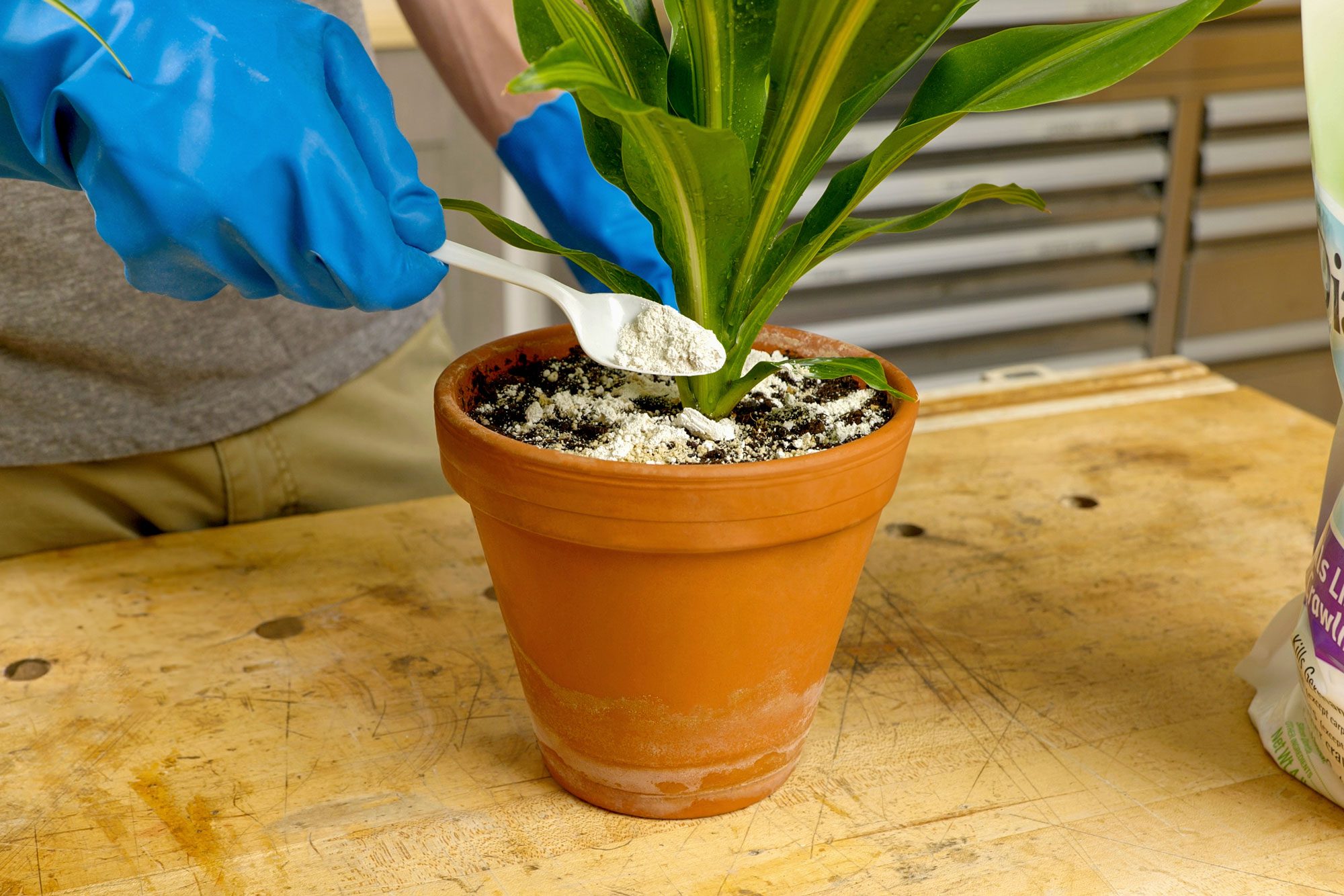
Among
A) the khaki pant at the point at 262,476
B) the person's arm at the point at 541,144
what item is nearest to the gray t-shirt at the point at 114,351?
the khaki pant at the point at 262,476

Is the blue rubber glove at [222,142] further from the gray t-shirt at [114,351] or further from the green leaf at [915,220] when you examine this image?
the gray t-shirt at [114,351]

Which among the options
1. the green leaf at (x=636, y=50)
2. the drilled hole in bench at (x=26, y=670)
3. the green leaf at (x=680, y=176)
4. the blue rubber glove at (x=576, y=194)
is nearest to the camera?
the green leaf at (x=680, y=176)

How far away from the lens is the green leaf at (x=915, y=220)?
0.57m

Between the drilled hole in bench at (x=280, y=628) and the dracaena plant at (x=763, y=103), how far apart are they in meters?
0.31

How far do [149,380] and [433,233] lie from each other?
54 centimetres

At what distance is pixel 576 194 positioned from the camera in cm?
86

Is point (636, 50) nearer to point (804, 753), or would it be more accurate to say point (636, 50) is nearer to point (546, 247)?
point (546, 247)

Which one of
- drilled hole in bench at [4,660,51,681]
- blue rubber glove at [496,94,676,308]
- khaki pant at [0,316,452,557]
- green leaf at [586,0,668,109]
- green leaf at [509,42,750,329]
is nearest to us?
green leaf at [509,42,750,329]

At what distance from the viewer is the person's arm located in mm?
864

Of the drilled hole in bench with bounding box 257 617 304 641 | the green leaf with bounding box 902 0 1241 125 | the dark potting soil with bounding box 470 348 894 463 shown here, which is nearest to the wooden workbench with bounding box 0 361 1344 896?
the drilled hole in bench with bounding box 257 617 304 641

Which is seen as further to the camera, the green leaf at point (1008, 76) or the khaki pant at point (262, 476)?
the khaki pant at point (262, 476)

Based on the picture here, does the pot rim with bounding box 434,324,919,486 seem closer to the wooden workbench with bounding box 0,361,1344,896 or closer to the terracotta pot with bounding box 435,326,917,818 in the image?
the terracotta pot with bounding box 435,326,917,818

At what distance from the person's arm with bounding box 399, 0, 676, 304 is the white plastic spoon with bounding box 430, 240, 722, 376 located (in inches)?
9.3

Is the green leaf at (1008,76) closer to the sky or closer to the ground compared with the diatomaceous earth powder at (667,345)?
closer to the sky
